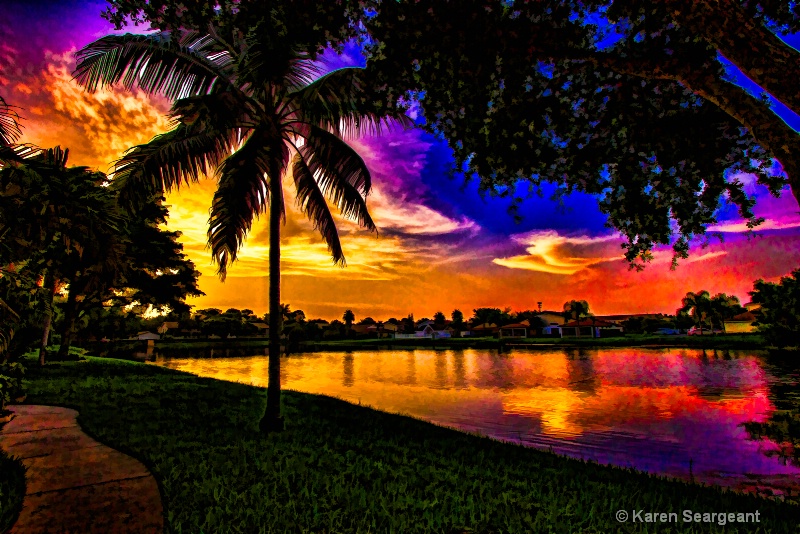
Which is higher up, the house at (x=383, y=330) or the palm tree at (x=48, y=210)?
the palm tree at (x=48, y=210)

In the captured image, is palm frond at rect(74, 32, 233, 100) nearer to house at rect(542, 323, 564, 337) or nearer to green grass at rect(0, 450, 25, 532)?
green grass at rect(0, 450, 25, 532)

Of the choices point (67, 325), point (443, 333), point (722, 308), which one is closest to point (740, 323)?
point (722, 308)

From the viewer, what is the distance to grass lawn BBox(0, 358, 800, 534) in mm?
4320

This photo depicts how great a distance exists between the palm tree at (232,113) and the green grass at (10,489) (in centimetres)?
373

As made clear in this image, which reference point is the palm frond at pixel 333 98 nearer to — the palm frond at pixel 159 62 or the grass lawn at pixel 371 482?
the palm frond at pixel 159 62

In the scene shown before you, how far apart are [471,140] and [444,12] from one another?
2.03 meters

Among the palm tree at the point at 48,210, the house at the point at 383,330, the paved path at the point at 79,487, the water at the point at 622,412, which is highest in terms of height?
the palm tree at the point at 48,210

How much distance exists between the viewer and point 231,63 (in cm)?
897

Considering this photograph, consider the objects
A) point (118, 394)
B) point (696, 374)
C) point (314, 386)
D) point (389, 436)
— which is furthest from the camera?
point (696, 374)

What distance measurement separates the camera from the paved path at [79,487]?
396 cm

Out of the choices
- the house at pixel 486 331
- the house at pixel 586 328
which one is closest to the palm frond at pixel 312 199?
the house at pixel 586 328

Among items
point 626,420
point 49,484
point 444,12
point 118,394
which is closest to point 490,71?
point 444,12

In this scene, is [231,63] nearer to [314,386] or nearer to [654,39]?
[654,39]

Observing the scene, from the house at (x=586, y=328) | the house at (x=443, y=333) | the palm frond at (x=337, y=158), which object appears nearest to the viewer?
the palm frond at (x=337, y=158)
